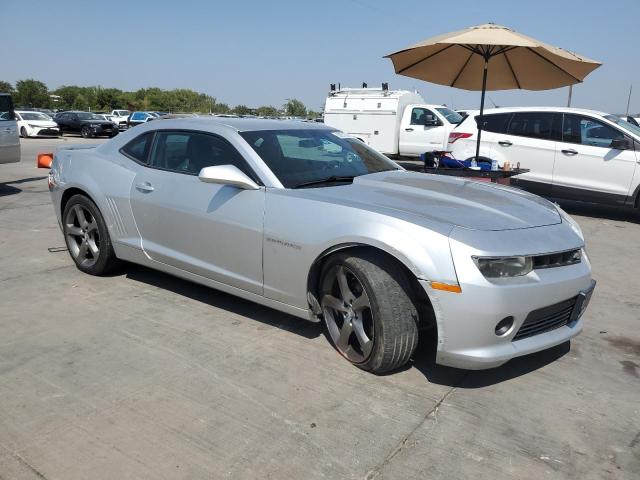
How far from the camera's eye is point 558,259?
3.06m

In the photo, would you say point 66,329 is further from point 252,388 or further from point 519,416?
point 519,416

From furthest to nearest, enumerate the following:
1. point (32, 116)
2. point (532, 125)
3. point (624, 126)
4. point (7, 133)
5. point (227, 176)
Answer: point (32, 116), point (7, 133), point (532, 125), point (624, 126), point (227, 176)

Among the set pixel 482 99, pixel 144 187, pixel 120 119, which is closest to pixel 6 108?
pixel 144 187

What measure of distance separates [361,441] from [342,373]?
26.6 inches

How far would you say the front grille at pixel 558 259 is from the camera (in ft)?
9.65

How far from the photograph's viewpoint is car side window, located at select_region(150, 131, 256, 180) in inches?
151

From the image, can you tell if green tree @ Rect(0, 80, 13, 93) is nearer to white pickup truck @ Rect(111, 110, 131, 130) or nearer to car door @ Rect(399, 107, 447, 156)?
white pickup truck @ Rect(111, 110, 131, 130)

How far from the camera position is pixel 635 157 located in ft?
25.9

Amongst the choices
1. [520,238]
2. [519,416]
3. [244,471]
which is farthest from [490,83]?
[244,471]

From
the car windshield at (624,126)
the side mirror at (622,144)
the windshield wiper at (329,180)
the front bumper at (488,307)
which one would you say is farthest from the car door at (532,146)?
the front bumper at (488,307)

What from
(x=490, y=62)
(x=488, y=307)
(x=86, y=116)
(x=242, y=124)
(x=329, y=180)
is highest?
(x=490, y=62)

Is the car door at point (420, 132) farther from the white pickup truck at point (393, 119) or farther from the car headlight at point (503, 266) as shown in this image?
the car headlight at point (503, 266)

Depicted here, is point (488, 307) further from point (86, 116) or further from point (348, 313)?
point (86, 116)

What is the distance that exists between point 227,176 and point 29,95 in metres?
74.8
